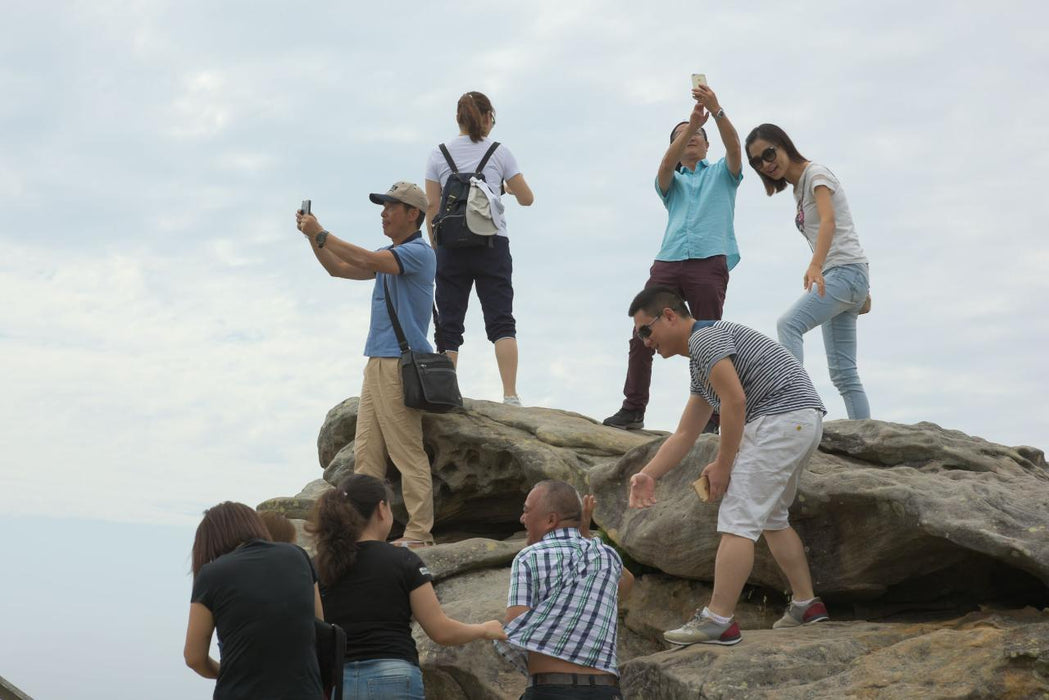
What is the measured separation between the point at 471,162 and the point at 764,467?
507cm

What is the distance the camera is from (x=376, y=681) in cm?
540

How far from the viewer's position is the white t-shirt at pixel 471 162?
10617mm

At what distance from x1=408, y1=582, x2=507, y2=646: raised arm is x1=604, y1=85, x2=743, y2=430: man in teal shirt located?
4987 millimetres

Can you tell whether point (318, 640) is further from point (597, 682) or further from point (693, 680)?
point (693, 680)

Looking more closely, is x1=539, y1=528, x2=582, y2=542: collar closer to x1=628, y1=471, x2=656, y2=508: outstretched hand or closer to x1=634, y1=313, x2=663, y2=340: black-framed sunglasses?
x1=628, y1=471, x2=656, y2=508: outstretched hand

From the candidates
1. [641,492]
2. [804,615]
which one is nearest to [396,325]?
[641,492]

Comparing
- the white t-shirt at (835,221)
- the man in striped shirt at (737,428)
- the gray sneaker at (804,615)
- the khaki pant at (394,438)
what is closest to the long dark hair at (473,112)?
the khaki pant at (394,438)

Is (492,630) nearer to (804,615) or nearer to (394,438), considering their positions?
(804,615)

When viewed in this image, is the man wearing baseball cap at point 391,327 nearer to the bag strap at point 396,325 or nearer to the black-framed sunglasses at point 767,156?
the bag strap at point 396,325

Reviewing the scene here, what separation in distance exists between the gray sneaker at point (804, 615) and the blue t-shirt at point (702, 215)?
3628 mm

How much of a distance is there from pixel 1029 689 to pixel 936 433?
309 centimetres

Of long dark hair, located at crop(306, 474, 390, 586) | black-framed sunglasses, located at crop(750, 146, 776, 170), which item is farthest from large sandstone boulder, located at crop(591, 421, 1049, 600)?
long dark hair, located at crop(306, 474, 390, 586)

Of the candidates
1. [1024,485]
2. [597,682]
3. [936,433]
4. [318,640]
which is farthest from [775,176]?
[318,640]

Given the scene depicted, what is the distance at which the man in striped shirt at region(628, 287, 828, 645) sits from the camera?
258 inches
